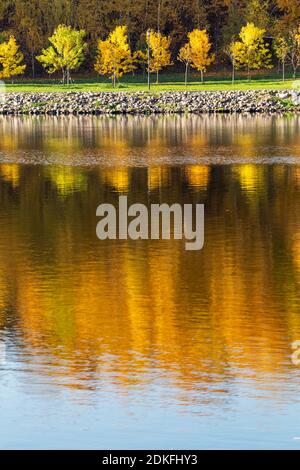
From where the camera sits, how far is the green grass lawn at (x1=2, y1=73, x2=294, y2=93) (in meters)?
96.6

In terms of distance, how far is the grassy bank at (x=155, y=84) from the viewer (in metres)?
96.6

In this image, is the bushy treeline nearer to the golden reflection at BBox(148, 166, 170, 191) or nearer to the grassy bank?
the grassy bank

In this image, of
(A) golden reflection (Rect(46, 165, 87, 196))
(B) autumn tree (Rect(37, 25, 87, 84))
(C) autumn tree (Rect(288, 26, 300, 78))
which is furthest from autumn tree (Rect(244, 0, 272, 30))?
(A) golden reflection (Rect(46, 165, 87, 196))

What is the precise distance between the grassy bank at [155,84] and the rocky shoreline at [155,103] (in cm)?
607

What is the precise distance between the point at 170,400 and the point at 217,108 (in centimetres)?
7025

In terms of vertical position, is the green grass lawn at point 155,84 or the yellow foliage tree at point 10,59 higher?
the yellow foliage tree at point 10,59

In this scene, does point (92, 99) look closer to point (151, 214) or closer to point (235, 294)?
point (151, 214)

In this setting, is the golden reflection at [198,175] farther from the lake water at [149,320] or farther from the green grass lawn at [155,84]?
the green grass lawn at [155,84]

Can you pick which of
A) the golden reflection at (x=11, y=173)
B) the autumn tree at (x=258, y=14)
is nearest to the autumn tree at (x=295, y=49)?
the autumn tree at (x=258, y=14)

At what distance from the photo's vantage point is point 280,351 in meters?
16.1

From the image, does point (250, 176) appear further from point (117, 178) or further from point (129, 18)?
point (129, 18)

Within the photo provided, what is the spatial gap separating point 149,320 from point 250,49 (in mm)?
92251

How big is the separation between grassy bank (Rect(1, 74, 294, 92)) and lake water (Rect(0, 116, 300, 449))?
59.0 m

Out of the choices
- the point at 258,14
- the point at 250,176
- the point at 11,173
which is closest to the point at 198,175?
the point at 250,176
